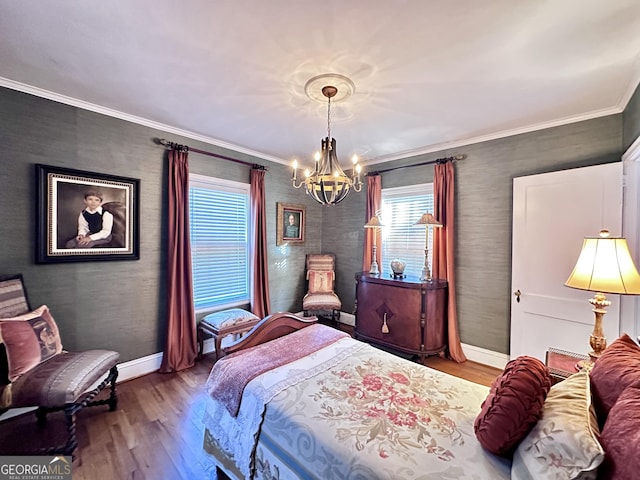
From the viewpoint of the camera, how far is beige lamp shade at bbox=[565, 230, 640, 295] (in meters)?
1.58

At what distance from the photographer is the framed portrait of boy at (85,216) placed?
2371mm

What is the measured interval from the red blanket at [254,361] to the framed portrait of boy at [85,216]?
1.83m

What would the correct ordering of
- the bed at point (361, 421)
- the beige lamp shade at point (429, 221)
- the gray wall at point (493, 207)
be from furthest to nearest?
the beige lamp shade at point (429, 221) < the gray wall at point (493, 207) < the bed at point (361, 421)

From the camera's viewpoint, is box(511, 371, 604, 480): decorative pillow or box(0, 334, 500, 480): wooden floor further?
box(0, 334, 500, 480): wooden floor

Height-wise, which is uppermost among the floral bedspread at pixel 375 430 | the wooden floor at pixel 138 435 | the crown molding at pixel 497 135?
the crown molding at pixel 497 135

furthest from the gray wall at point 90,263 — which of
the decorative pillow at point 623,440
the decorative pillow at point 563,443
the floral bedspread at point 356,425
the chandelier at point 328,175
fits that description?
the decorative pillow at point 623,440

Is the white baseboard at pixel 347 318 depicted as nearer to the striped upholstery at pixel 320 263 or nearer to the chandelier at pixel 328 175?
the striped upholstery at pixel 320 263

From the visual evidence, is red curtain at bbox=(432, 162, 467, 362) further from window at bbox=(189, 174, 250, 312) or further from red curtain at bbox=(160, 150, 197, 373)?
red curtain at bbox=(160, 150, 197, 373)

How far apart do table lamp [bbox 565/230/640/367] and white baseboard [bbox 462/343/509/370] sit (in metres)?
1.59

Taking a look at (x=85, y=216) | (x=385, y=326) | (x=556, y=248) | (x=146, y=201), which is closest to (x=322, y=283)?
(x=385, y=326)

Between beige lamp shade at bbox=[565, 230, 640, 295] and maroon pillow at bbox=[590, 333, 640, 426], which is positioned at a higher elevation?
beige lamp shade at bbox=[565, 230, 640, 295]

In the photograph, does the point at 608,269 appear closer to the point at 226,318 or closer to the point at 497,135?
the point at 497,135

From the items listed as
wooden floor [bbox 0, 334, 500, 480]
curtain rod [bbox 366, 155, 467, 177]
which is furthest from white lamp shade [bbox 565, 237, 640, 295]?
wooden floor [bbox 0, 334, 500, 480]

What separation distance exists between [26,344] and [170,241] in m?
1.37
